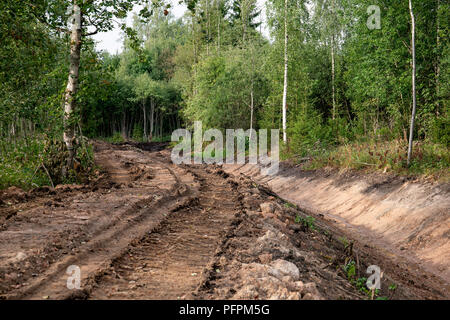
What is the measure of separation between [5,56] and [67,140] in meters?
3.34

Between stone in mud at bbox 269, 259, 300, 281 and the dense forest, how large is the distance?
7.53 metres

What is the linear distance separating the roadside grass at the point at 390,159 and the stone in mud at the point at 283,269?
7.37m

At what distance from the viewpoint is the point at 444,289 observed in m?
7.10

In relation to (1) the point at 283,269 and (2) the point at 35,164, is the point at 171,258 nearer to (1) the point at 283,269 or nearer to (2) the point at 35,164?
(1) the point at 283,269

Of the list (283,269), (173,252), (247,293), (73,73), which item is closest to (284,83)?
(73,73)

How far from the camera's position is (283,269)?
16.6 ft

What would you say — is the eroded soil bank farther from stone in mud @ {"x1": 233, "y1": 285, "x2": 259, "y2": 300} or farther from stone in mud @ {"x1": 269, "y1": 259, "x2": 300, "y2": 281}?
stone in mud @ {"x1": 233, "y1": 285, "x2": 259, "y2": 300}

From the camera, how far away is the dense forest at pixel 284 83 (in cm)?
1192

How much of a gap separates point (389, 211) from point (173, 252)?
7.31 meters

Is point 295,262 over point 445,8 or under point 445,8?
under

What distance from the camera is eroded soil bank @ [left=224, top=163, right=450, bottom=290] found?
867 centimetres

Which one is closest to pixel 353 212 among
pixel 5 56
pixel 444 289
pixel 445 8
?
pixel 444 289
